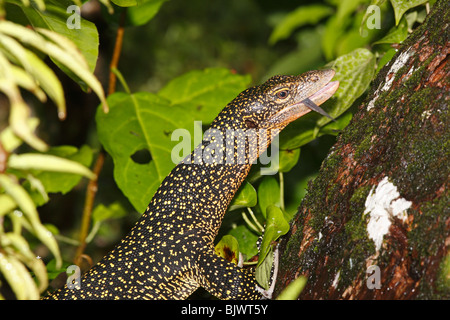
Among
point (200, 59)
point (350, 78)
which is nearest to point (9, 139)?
point (350, 78)

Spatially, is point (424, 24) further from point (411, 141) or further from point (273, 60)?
point (273, 60)

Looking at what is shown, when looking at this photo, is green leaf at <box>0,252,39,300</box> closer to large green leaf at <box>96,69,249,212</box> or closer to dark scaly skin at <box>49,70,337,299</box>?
dark scaly skin at <box>49,70,337,299</box>

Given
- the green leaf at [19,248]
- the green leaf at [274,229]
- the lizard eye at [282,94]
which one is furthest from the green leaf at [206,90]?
the green leaf at [19,248]

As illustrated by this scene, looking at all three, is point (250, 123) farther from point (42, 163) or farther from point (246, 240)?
point (42, 163)

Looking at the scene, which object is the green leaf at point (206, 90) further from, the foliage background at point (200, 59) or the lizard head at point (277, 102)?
the lizard head at point (277, 102)

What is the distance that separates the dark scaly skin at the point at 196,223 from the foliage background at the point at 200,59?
235mm

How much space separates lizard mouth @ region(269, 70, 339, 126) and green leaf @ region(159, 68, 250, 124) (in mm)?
785

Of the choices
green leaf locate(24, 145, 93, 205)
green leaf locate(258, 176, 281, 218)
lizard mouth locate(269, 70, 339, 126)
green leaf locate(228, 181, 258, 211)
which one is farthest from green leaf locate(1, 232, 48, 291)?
green leaf locate(24, 145, 93, 205)

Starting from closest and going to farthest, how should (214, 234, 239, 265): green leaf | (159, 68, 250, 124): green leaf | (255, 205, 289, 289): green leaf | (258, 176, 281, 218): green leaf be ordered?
(255, 205, 289, 289): green leaf, (214, 234, 239, 265): green leaf, (258, 176, 281, 218): green leaf, (159, 68, 250, 124): green leaf

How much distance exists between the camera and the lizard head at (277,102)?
11.0ft

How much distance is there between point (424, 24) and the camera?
265cm

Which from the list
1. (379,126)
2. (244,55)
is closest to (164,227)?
(379,126)

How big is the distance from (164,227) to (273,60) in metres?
6.20

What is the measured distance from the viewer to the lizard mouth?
10.6ft
